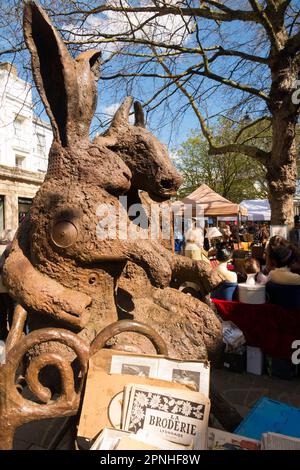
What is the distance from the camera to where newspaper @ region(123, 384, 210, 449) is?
4.72ft

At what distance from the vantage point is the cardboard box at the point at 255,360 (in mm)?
4230

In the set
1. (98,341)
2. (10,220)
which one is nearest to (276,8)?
(98,341)

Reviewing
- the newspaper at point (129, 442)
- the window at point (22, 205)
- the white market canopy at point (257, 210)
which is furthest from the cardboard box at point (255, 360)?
the window at point (22, 205)

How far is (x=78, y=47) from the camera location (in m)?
6.72

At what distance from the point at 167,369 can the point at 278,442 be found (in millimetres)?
567

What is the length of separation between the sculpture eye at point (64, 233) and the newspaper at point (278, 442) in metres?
1.42

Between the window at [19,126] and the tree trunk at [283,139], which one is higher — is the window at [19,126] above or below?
above

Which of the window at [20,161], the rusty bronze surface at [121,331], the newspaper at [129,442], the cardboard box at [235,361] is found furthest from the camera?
the window at [20,161]

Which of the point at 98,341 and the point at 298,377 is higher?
the point at 98,341

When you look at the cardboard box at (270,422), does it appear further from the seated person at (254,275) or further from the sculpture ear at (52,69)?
the seated person at (254,275)
